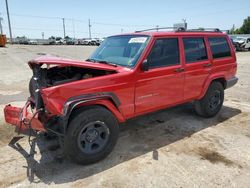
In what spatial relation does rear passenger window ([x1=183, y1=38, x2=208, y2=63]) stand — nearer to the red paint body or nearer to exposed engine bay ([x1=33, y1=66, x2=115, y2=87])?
the red paint body

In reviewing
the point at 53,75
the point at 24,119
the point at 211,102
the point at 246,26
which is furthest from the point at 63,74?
the point at 246,26

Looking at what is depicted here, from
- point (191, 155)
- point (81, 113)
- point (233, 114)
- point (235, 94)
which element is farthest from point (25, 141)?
point (235, 94)

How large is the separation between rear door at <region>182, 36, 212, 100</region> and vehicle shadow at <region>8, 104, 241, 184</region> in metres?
0.68

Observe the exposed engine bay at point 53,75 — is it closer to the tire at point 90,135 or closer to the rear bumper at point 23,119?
the rear bumper at point 23,119

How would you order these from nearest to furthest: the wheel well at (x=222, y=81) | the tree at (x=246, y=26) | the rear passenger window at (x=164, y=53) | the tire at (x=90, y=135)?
the tire at (x=90, y=135) → the rear passenger window at (x=164, y=53) → the wheel well at (x=222, y=81) → the tree at (x=246, y=26)

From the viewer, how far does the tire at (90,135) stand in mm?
3334

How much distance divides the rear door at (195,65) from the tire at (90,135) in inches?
73.5

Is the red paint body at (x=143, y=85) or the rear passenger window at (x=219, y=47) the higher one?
the rear passenger window at (x=219, y=47)

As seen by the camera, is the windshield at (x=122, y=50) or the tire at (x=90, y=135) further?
the windshield at (x=122, y=50)

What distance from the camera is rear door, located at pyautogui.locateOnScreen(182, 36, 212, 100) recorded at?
4691mm

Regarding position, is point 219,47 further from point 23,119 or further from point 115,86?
point 23,119

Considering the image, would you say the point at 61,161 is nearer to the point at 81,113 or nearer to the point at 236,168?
the point at 81,113

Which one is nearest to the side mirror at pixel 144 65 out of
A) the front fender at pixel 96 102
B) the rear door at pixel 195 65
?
the front fender at pixel 96 102

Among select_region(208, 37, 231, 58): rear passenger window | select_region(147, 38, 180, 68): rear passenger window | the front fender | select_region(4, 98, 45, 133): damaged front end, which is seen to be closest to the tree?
select_region(208, 37, 231, 58): rear passenger window
